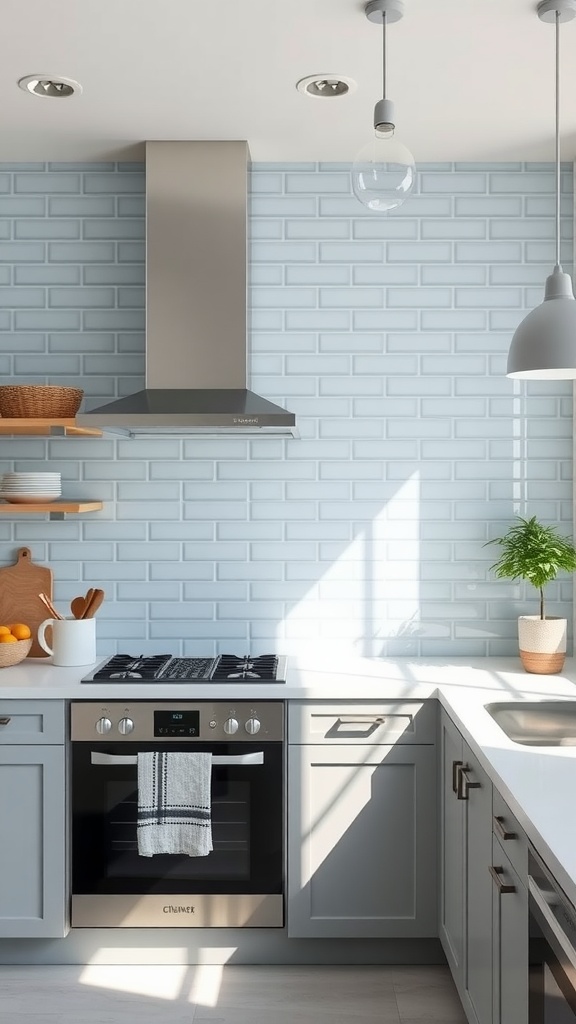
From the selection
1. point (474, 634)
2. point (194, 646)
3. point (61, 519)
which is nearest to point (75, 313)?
point (61, 519)

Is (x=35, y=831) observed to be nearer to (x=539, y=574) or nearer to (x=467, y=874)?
(x=467, y=874)

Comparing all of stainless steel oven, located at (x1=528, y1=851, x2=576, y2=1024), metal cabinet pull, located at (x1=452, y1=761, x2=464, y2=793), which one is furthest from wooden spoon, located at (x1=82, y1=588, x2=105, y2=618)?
stainless steel oven, located at (x1=528, y1=851, x2=576, y2=1024)

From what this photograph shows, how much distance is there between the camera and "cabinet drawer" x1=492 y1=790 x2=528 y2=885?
185 centimetres

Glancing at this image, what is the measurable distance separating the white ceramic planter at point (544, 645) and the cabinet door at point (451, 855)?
0.48 metres

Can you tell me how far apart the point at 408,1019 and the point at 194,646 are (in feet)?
4.69

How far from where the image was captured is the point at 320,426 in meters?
3.45

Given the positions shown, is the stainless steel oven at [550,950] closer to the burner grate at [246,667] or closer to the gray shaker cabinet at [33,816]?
the burner grate at [246,667]

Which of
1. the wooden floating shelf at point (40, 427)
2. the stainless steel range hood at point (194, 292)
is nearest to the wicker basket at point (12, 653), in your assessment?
the wooden floating shelf at point (40, 427)

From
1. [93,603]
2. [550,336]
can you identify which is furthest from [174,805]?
[550,336]

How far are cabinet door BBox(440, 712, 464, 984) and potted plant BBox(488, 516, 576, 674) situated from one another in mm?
493

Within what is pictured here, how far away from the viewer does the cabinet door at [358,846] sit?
9.66 feet

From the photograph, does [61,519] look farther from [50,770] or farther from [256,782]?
[256,782]

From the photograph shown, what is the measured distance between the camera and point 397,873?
2.95 meters

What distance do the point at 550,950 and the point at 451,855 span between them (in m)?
1.13
